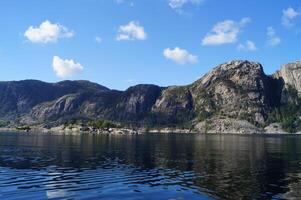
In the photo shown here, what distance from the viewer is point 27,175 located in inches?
2781

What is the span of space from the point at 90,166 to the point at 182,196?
123 feet

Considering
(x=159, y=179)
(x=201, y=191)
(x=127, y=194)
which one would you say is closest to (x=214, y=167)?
(x=159, y=179)

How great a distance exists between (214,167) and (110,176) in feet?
89.5

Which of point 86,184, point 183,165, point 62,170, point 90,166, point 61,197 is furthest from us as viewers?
point 183,165

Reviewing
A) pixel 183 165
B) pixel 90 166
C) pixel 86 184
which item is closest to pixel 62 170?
pixel 90 166

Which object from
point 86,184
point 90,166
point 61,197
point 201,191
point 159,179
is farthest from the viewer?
point 90,166

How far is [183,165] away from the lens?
307ft

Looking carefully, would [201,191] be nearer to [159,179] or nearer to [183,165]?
[159,179]

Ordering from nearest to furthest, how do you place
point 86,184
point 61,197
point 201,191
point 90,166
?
1. point 61,197
2. point 201,191
3. point 86,184
4. point 90,166

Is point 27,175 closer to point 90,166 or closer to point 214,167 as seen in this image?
point 90,166

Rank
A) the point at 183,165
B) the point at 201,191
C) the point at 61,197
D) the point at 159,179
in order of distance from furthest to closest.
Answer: the point at 183,165 < the point at 159,179 < the point at 201,191 < the point at 61,197

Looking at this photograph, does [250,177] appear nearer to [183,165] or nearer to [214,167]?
[214,167]

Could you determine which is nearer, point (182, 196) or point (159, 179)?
point (182, 196)

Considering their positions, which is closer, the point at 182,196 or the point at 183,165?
the point at 182,196
